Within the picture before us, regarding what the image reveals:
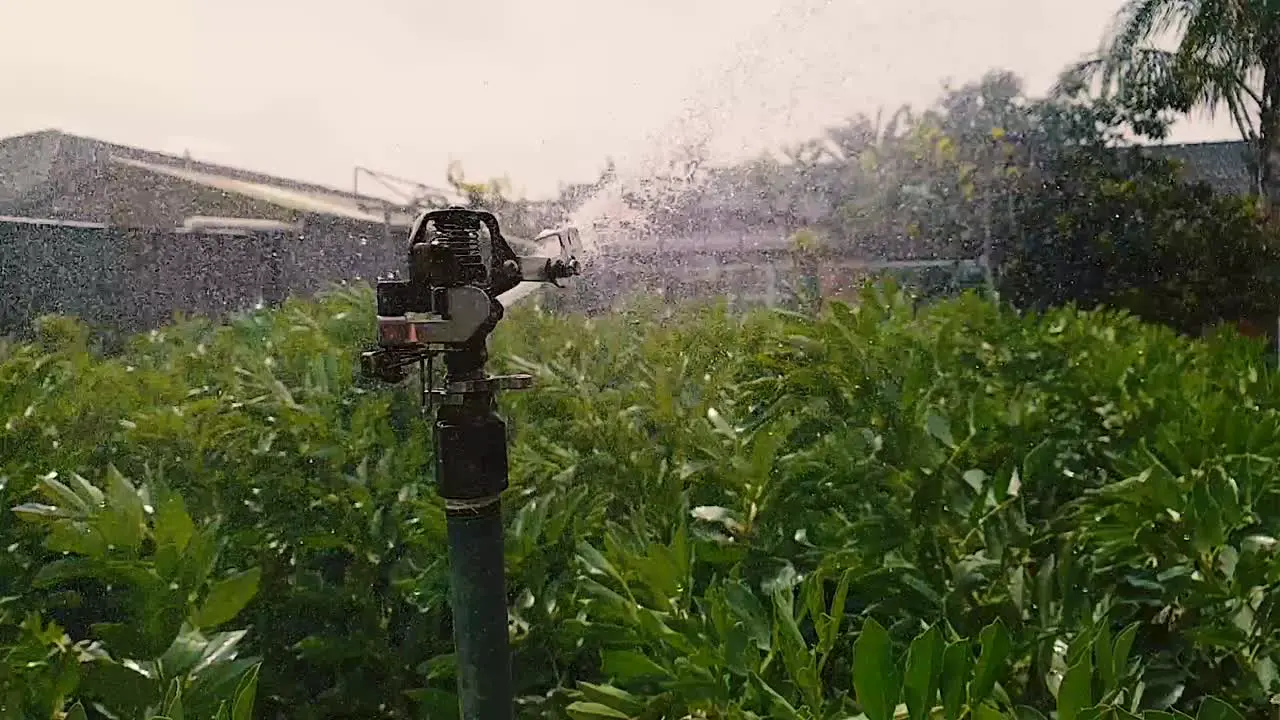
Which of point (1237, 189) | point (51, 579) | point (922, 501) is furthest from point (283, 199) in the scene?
point (1237, 189)

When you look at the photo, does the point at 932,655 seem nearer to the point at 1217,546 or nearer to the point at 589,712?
the point at 589,712

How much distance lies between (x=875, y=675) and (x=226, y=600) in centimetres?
39

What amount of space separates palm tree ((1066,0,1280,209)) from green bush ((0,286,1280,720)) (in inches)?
113

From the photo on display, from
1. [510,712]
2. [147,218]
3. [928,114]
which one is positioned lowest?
[510,712]

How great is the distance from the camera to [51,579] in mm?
718

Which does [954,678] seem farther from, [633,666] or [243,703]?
[243,703]

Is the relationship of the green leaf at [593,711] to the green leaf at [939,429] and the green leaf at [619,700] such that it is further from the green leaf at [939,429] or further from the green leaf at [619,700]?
the green leaf at [939,429]

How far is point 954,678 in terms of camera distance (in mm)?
453

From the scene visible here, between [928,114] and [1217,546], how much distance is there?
346 cm

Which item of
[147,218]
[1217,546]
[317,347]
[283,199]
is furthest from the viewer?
[147,218]

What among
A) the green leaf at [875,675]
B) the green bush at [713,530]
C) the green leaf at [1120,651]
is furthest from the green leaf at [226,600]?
the green leaf at [1120,651]

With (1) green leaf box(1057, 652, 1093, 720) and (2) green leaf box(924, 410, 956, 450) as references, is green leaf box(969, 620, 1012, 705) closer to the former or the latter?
(1) green leaf box(1057, 652, 1093, 720)

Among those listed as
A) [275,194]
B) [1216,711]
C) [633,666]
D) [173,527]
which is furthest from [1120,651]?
[275,194]

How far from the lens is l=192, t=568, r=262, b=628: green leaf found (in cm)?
61
